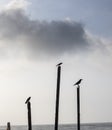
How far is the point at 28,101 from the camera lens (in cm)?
2678

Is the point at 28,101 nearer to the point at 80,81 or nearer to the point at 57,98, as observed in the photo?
the point at 57,98

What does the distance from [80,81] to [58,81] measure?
2297mm

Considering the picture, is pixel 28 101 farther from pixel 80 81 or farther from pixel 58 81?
pixel 80 81

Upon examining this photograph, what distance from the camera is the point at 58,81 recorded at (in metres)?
27.0

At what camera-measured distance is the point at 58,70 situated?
27.2 metres

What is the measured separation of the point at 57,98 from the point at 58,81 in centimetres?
98

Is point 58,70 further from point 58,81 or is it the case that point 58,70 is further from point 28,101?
point 28,101

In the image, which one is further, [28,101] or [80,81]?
[80,81]

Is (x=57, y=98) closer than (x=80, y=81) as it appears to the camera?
Yes

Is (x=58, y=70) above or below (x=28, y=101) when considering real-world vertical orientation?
above

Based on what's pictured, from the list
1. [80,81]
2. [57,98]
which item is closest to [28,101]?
[57,98]

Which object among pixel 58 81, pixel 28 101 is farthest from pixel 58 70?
pixel 28 101

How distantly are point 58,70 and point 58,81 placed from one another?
25.5 inches

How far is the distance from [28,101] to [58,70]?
246 cm
